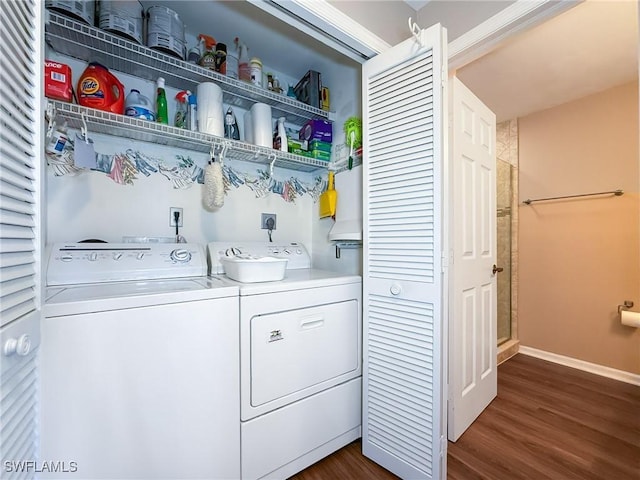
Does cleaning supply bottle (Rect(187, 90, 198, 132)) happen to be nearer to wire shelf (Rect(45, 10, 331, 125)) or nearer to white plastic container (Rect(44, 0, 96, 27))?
wire shelf (Rect(45, 10, 331, 125))

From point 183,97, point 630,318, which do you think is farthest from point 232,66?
point 630,318

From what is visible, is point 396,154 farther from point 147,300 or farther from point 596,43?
point 596,43

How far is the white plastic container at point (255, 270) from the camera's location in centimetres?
128

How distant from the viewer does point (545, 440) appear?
1.62 meters

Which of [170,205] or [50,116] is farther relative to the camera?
[170,205]

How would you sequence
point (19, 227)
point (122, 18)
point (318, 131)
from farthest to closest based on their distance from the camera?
point (318, 131) < point (122, 18) < point (19, 227)

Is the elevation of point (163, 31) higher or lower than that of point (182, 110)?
higher

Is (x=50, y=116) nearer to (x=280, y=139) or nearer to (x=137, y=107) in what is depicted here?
(x=137, y=107)

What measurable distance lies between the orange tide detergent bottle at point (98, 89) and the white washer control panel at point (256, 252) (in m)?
0.81

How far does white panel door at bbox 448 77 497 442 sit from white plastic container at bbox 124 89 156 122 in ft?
5.16

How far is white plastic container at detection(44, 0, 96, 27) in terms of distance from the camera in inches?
44.2

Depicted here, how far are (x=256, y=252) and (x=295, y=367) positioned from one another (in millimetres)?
712

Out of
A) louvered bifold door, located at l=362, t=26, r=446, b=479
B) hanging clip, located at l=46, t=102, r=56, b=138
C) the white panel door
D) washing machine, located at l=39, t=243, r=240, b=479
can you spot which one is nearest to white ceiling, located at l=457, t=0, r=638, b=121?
the white panel door

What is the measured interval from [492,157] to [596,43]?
3.01 ft
